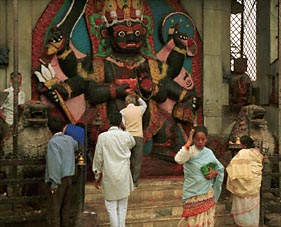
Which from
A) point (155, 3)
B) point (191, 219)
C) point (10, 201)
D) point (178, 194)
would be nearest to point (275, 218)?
point (178, 194)

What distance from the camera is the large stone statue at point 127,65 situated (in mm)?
9211

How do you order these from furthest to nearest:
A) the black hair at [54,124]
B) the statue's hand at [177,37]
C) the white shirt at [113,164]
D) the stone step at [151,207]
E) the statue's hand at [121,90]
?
the statue's hand at [177,37] < the statue's hand at [121,90] < the black hair at [54,124] < the stone step at [151,207] < the white shirt at [113,164]

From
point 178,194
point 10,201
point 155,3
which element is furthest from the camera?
point 155,3

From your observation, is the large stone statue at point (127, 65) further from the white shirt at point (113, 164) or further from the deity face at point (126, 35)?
the white shirt at point (113, 164)

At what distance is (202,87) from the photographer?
34.8 ft

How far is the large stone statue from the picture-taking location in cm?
921

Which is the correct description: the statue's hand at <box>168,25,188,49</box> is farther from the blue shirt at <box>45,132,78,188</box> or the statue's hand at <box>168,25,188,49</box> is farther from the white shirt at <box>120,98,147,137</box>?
the blue shirt at <box>45,132,78,188</box>

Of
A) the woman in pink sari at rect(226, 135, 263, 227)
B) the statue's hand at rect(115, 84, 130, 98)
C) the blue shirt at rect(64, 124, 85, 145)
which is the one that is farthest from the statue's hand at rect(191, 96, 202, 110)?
the woman in pink sari at rect(226, 135, 263, 227)

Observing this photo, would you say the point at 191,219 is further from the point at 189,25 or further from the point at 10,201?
the point at 189,25

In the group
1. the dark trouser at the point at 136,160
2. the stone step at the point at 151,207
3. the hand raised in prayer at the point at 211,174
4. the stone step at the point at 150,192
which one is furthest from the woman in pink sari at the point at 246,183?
the stone step at the point at 150,192

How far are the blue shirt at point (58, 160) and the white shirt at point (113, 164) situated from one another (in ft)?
1.54

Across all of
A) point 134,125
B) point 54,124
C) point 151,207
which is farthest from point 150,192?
point 54,124

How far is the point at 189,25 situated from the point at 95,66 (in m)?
2.36

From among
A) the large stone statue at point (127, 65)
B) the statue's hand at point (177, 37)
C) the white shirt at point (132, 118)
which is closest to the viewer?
the white shirt at point (132, 118)
